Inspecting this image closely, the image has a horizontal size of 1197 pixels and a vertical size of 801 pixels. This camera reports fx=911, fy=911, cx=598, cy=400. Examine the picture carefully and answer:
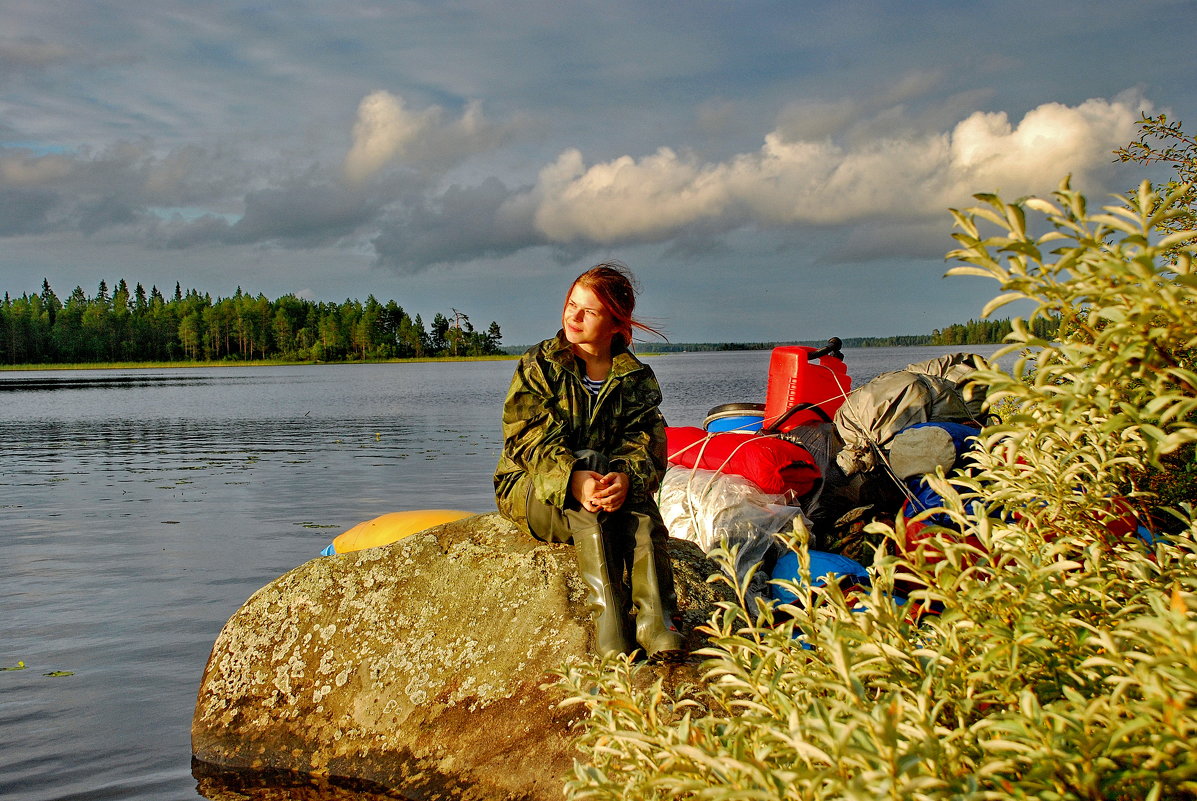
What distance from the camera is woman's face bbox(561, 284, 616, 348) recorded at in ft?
17.3

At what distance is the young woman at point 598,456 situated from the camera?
15.4 feet

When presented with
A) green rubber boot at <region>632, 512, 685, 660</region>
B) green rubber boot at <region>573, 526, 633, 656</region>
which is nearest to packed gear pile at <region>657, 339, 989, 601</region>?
green rubber boot at <region>632, 512, 685, 660</region>

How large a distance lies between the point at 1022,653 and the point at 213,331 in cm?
16469

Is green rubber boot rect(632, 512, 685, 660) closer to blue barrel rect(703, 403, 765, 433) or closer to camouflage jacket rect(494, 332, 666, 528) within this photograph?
camouflage jacket rect(494, 332, 666, 528)

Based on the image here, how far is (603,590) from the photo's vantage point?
464cm

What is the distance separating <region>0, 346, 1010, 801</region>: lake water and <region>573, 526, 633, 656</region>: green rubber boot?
8.93ft

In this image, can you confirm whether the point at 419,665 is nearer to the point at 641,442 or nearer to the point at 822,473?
the point at 641,442

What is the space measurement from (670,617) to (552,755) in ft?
2.92

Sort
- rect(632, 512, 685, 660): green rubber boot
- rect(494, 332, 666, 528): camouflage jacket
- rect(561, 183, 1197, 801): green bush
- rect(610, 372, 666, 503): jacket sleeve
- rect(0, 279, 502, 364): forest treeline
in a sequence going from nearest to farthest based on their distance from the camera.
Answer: rect(561, 183, 1197, 801): green bush < rect(632, 512, 685, 660): green rubber boot < rect(610, 372, 666, 503): jacket sleeve < rect(494, 332, 666, 528): camouflage jacket < rect(0, 279, 502, 364): forest treeline

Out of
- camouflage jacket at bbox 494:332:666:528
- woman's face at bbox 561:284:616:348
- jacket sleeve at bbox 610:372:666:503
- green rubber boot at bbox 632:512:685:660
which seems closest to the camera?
green rubber boot at bbox 632:512:685:660

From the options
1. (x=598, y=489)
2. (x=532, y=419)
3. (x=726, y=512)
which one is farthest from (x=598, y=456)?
(x=726, y=512)

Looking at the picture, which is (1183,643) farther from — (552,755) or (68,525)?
(68,525)

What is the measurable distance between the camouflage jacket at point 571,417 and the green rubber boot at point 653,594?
31cm

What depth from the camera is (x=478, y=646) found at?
16.1 ft
